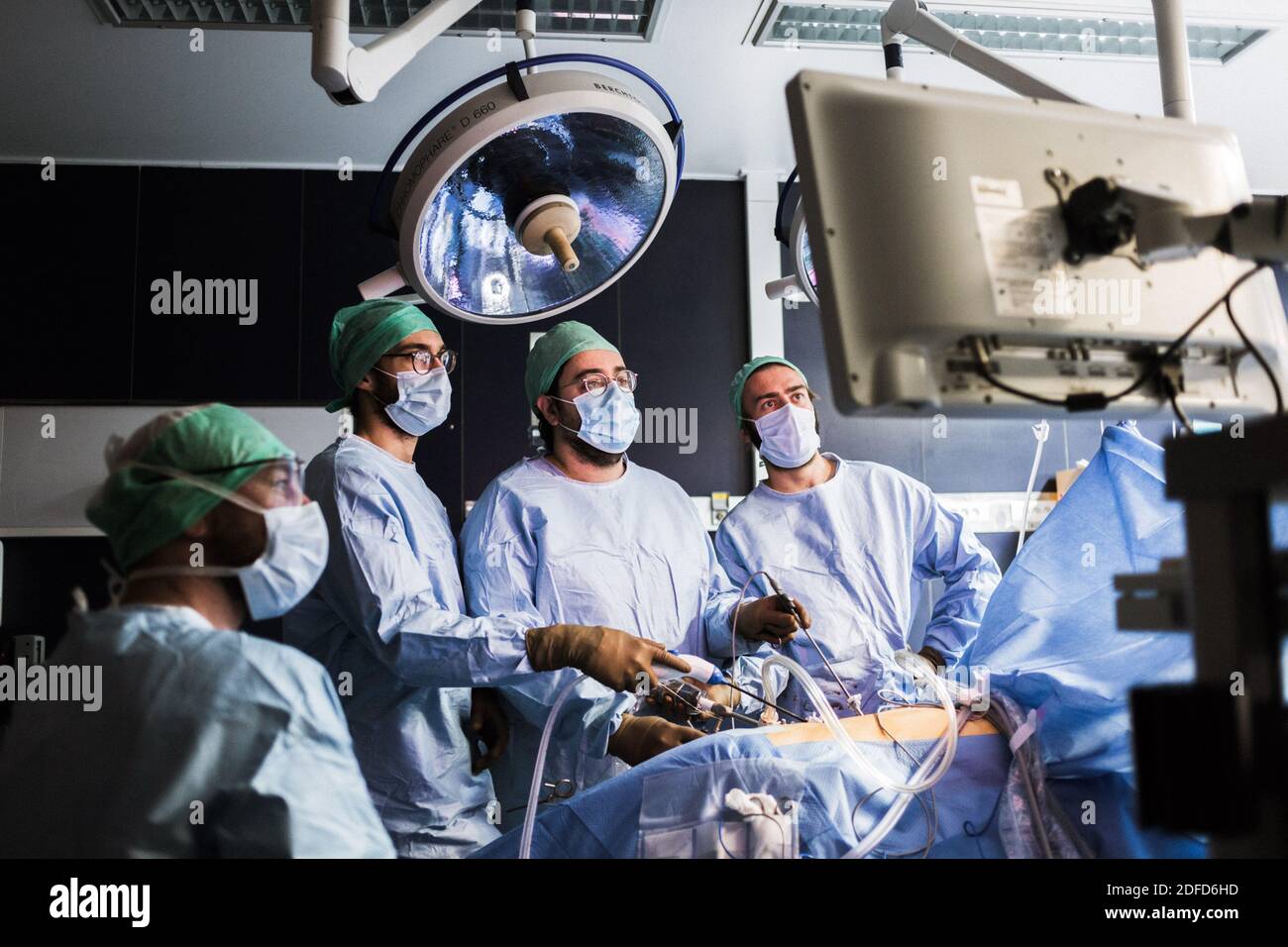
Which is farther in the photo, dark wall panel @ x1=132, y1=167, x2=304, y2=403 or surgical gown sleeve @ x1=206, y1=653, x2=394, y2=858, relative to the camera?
dark wall panel @ x1=132, y1=167, x2=304, y2=403

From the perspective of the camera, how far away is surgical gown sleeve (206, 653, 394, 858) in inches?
33.3

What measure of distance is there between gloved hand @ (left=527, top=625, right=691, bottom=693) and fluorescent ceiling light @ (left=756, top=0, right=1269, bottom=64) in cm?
202

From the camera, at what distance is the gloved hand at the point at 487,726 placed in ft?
5.24

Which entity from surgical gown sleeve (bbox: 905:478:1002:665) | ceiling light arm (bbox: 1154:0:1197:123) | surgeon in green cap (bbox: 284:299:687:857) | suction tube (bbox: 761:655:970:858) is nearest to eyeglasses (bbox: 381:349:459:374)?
surgeon in green cap (bbox: 284:299:687:857)

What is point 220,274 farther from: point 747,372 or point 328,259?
point 747,372

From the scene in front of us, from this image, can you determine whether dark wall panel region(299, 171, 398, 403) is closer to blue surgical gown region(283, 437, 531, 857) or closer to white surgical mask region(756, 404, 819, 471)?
white surgical mask region(756, 404, 819, 471)

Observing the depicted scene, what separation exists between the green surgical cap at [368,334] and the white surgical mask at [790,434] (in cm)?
78

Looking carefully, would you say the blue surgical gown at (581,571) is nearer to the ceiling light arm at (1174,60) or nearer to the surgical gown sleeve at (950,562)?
the surgical gown sleeve at (950,562)

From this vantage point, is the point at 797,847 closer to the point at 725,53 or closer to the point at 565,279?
the point at 565,279

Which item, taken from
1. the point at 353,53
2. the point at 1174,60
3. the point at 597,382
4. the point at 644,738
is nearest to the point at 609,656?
the point at 644,738

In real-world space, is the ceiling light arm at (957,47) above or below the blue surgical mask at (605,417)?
above

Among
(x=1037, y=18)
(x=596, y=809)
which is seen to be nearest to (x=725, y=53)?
(x=1037, y=18)

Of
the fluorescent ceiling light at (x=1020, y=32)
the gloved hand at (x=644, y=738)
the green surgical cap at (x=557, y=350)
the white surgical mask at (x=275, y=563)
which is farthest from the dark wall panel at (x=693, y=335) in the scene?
the white surgical mask at (x=275, y=563)

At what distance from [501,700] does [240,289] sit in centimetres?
231
